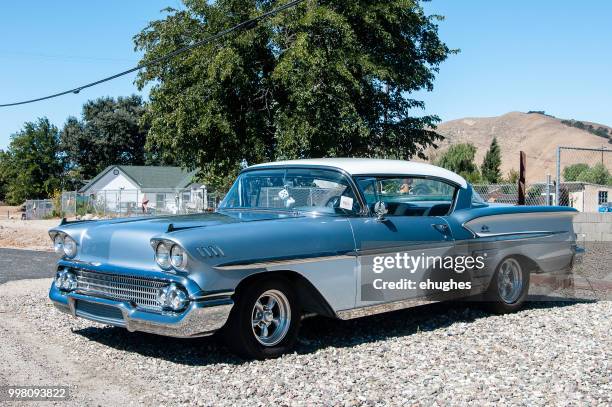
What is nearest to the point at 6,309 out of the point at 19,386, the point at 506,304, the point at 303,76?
the point at 19,386

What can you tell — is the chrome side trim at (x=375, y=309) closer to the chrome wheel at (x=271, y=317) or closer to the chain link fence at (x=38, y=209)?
the chrome wheel at (x=271, y=317)

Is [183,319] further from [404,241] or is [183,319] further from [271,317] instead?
[404,241]

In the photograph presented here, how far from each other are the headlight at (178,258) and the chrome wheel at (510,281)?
138 inches

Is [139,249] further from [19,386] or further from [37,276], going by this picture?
[37,276]

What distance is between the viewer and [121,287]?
519 cm

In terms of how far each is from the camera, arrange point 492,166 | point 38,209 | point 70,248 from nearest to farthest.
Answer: point 70,248 < point 38,209 < point 492,166

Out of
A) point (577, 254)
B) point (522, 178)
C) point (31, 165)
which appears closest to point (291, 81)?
point (522, 178)

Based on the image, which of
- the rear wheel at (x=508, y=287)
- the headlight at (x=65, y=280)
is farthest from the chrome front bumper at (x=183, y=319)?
the rear wheel at (x=508, y=287)

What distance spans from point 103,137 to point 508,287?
7235 cm

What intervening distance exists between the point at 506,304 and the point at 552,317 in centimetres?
46

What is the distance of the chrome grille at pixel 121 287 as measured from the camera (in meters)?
5.00

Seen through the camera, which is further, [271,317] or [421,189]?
[421,189]
